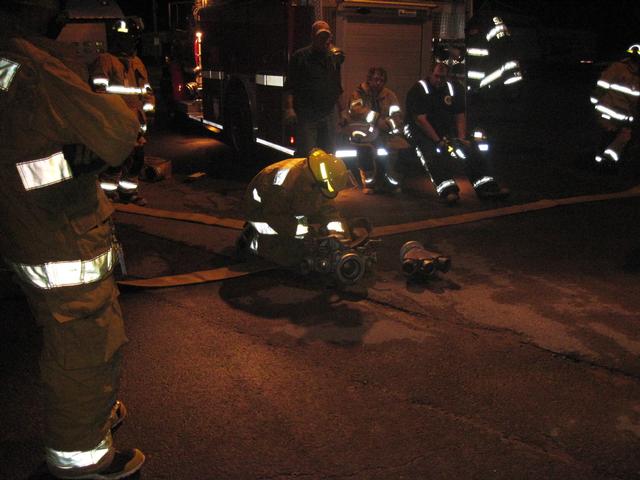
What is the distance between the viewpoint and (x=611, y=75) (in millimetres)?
9352

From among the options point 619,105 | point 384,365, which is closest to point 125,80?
point 384,365

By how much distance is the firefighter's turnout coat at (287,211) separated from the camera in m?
4.87

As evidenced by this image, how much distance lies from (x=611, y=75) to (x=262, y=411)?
7.99 meters

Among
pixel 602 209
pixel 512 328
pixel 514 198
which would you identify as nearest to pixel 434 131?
pixel 514 198

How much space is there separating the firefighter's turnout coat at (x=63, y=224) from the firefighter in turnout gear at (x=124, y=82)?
Answer: 4438mm

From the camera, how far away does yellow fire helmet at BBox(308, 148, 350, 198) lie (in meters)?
4.70

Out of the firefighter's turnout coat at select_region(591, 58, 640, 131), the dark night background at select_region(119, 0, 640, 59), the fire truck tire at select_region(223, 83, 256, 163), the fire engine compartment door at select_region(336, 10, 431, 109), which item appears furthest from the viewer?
the dark night background at select_region(119, 0, 640, 59)

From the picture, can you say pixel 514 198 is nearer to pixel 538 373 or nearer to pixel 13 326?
pixel 538 373

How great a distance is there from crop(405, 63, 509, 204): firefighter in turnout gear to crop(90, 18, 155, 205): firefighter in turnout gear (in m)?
3.00

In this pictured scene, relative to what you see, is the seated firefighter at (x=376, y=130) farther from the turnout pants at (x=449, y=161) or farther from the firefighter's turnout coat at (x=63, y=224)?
the firefighter's turnout coat at (x=63, y=224)

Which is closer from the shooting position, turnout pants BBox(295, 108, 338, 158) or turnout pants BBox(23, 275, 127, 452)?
turnout pants BBox(23, 275, 127, 452)

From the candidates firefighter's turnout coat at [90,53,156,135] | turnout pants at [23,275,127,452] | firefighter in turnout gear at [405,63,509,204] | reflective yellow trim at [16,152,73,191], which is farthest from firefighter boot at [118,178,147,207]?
reflective yellow trim at [16,152,73,191]

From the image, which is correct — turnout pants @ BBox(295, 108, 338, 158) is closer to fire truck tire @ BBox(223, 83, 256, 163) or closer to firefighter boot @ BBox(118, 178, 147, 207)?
firefighter boot @ BBox(118, 178, 147, 207)

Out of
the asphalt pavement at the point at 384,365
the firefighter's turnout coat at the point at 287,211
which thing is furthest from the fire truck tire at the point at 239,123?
the firefighter's turnout coat at the point at 287,211
